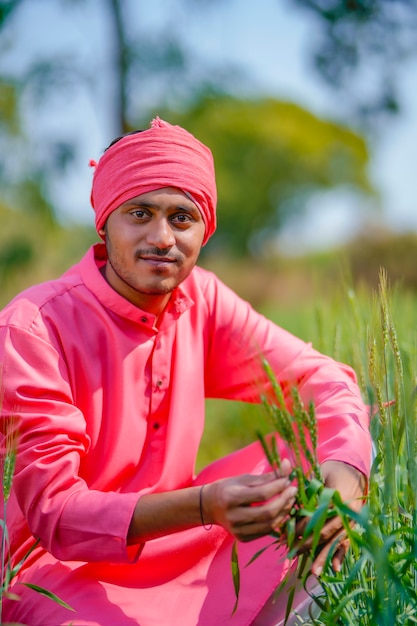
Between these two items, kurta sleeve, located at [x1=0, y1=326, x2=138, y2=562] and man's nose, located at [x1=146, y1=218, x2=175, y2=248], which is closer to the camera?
kurta sleeve, located at [x1=0, y1=326, x2=138, y2=562]

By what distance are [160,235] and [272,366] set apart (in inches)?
22.0

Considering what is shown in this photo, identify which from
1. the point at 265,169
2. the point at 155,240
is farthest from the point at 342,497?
the point at 265,169

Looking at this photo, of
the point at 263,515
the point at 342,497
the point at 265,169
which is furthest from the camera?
the point at 265,169

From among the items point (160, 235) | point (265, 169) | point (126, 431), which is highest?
point (265, 169)

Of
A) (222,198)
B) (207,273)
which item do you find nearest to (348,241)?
(207,273)

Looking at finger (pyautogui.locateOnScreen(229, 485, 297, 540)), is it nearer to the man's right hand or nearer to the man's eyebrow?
the man's right hand

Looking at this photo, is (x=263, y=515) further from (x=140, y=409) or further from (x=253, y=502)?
(x=140, y=409)

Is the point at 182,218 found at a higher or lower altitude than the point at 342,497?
higher

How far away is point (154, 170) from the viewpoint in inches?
85.8

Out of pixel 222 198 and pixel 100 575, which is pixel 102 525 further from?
pixel 222 198

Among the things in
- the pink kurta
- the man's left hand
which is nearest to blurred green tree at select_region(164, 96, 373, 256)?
the pink kurta

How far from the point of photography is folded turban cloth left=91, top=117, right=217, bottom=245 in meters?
2.18

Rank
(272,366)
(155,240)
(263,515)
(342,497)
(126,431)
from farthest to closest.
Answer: (272,366) < (126,431) < (155,240) < (342,497) < (263,515)

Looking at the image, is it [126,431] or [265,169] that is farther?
[265,169]
